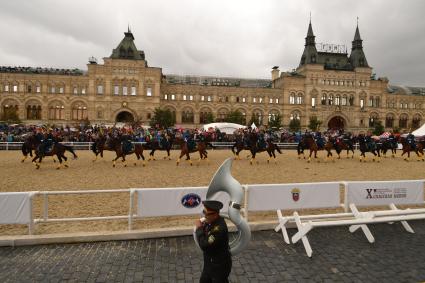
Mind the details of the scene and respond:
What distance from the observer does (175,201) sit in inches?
275

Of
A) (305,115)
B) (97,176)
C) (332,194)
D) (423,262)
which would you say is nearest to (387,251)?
(423,262)

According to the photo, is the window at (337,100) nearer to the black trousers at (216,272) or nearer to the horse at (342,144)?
the horse at (342,144)

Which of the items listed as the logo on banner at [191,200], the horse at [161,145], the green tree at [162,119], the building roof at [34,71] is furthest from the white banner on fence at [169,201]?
the building roof at [34,71]

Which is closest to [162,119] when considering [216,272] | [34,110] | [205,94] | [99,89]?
[205,94]

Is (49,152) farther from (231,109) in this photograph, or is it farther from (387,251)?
(231,109)

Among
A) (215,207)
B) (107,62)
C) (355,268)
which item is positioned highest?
(107,62)

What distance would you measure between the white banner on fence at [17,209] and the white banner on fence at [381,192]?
321 inches

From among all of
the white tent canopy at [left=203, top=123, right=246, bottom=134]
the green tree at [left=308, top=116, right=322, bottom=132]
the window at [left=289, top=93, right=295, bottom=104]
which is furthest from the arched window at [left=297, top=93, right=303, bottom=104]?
the white tent canopy at [left=203, top=123, right=246, bottom=134]

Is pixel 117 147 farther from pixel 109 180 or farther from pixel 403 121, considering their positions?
pixel 403 121

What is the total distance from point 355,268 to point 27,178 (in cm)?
1297

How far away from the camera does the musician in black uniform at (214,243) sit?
361cm

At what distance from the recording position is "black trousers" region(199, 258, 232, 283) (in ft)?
12.0

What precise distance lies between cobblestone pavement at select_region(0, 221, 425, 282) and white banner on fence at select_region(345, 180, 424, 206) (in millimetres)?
1490

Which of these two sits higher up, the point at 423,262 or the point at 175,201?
the point at 175,201
